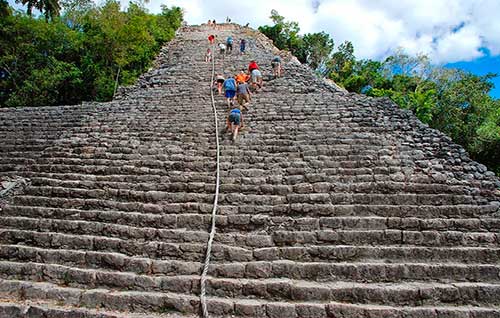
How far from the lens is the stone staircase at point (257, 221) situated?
3096 millimetres

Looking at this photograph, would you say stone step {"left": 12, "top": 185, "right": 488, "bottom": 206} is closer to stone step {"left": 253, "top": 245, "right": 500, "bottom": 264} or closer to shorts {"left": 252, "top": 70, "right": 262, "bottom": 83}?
stone step {"left": 253, "top": 245, "right": 500, "bottom": 264}

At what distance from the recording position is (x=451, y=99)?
16.2 m

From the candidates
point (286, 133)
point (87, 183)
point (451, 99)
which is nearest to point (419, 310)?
point (286, 133)

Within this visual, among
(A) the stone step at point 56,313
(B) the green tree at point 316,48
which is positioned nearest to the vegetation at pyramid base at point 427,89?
(B) the green tree at point 316,48

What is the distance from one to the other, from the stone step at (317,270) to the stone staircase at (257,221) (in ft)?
0.04

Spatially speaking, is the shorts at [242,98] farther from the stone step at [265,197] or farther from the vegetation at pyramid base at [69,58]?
the vegetation at pyramid base at [69,58]

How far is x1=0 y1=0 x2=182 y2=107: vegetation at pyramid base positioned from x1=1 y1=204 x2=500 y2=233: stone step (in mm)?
12131

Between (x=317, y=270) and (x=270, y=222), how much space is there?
878 millimetres

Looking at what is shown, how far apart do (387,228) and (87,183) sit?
4.35 m

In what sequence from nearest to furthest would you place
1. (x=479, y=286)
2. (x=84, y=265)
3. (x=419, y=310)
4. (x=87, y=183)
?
1. (x=419, y=310)
2. (x=479, y=286)
3. (x=84, y=265)
4. (x=87, y=183)

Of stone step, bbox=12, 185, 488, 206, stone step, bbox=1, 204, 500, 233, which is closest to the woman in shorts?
stone step, bbox=12, 185, 488, 206

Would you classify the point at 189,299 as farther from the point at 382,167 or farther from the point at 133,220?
the point at 382,167

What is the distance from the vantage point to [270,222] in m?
3.99

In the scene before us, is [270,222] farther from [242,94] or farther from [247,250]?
[242,94]
